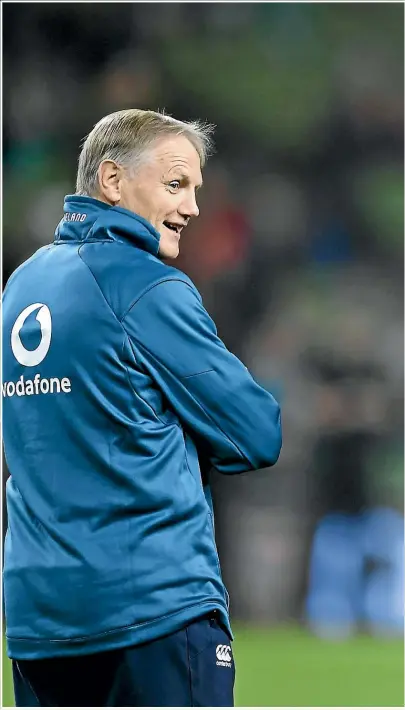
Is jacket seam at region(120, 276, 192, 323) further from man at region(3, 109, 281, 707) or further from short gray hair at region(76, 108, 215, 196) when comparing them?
short gray hair at region(76, 108, 215, 196)

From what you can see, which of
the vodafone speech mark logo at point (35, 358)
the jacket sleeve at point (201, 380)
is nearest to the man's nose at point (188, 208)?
the jacket sleeve at point (201, 380)

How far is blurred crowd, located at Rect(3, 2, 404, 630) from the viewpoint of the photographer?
9.05 metres

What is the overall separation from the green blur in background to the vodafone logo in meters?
2.58

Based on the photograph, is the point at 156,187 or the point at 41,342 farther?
the point at 156,187

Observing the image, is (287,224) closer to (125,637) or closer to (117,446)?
(117,446)

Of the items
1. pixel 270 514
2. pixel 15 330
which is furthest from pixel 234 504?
pixel 15 330

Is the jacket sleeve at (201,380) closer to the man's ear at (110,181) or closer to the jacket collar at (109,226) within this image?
the jacket collar at (109,226)

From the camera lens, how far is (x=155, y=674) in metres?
2.12

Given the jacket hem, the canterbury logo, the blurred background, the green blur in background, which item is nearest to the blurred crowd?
the blurred background

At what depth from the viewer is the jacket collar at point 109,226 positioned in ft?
7.52

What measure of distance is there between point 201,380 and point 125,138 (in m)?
0.51

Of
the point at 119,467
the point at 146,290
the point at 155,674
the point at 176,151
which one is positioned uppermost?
the point at 176,151

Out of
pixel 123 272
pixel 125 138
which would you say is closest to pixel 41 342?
pixel 123 272

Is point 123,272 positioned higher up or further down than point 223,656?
higher up
